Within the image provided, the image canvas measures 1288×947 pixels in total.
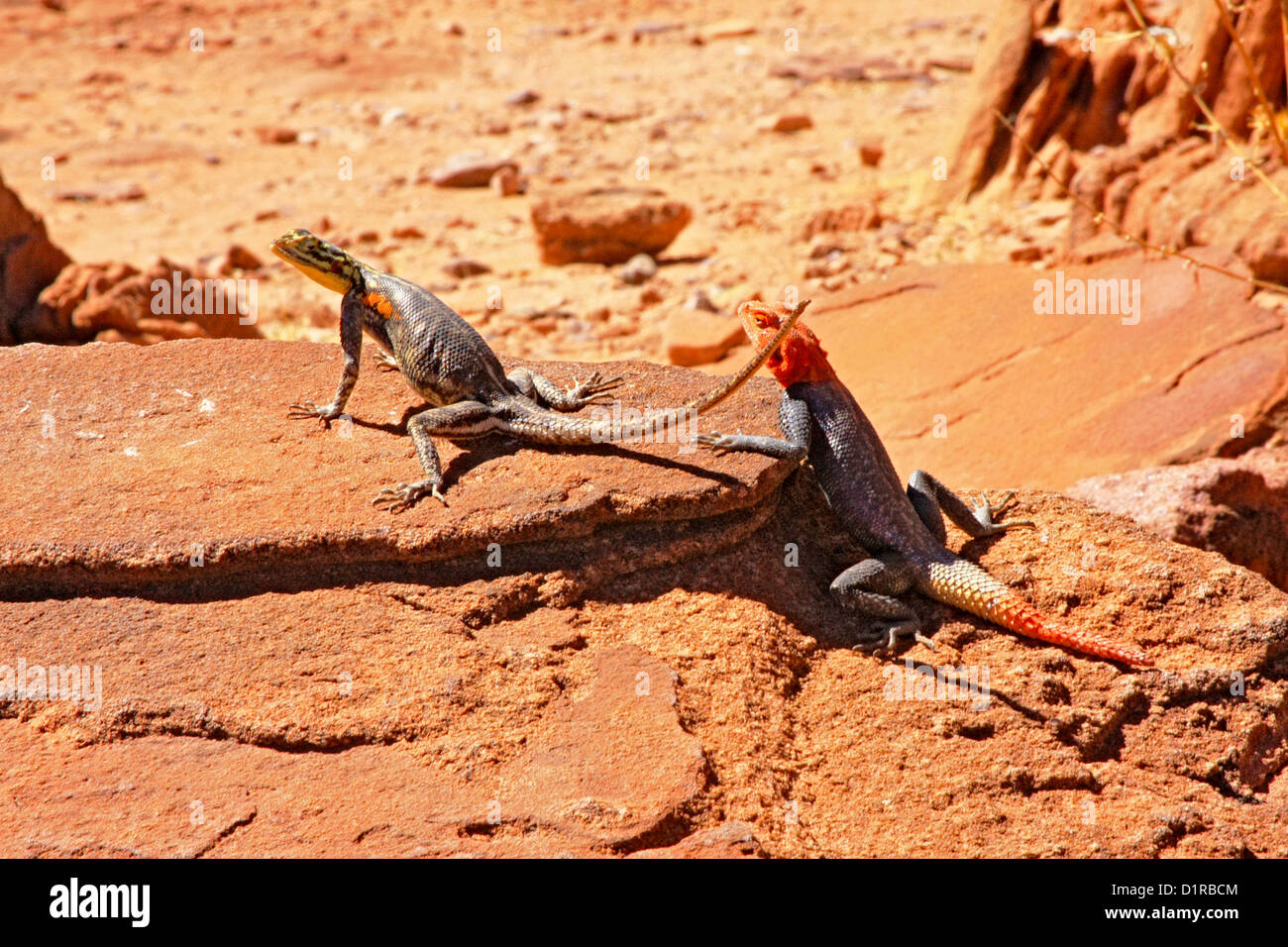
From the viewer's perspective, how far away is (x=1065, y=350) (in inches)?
388

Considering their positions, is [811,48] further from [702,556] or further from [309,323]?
[702,556]

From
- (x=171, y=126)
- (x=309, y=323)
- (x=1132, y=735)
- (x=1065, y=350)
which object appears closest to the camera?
(x=1132, y=735)

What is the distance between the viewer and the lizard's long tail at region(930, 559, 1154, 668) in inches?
204

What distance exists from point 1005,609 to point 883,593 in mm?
523

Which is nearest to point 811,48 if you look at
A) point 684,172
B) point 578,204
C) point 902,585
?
point 684,172

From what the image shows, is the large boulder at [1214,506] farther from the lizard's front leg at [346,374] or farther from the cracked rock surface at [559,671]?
the lizard's front leg at [346,374]

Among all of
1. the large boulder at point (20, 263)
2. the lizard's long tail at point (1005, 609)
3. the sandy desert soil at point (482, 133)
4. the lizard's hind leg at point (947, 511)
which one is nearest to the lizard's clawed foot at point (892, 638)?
the lizard's long tail at point (1005, 609)

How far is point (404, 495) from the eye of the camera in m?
5.31

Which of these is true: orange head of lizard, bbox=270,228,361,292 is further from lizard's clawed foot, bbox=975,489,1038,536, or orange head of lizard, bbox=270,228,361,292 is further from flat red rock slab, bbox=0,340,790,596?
lizard's clawed foot, bbox=975,489,1038,536

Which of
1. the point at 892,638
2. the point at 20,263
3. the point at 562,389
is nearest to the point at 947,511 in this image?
the point at 892,638

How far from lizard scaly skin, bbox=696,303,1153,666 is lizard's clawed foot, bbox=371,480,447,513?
1.20m

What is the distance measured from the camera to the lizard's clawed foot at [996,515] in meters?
5.92

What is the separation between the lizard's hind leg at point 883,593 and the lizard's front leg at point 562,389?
1.52 metres

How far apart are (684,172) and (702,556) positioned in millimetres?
12143
